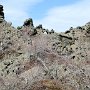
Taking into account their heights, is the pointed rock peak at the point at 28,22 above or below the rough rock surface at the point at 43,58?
above

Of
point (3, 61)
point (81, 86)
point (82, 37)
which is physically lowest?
point (81, 86)

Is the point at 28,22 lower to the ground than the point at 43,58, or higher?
higher

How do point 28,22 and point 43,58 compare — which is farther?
point 28,22

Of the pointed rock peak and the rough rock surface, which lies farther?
the pointed rock peak

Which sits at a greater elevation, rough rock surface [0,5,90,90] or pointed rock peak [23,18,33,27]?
pointed rock peak [23,18,33,27]

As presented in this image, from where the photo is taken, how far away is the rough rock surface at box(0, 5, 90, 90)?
2981 cm

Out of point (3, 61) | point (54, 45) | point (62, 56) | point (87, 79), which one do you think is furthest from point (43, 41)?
point (87, 79)

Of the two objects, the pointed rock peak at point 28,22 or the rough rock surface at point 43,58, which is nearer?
the rough rock surface at point 43,58

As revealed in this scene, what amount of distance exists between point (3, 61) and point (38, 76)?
6330 millimetres

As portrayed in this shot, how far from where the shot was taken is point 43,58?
3544 cm

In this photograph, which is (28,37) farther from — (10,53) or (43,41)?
(10,53)

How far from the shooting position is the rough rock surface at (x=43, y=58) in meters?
29.8

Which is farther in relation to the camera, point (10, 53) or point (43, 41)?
point (43, 41)

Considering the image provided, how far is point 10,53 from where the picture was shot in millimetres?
38531
